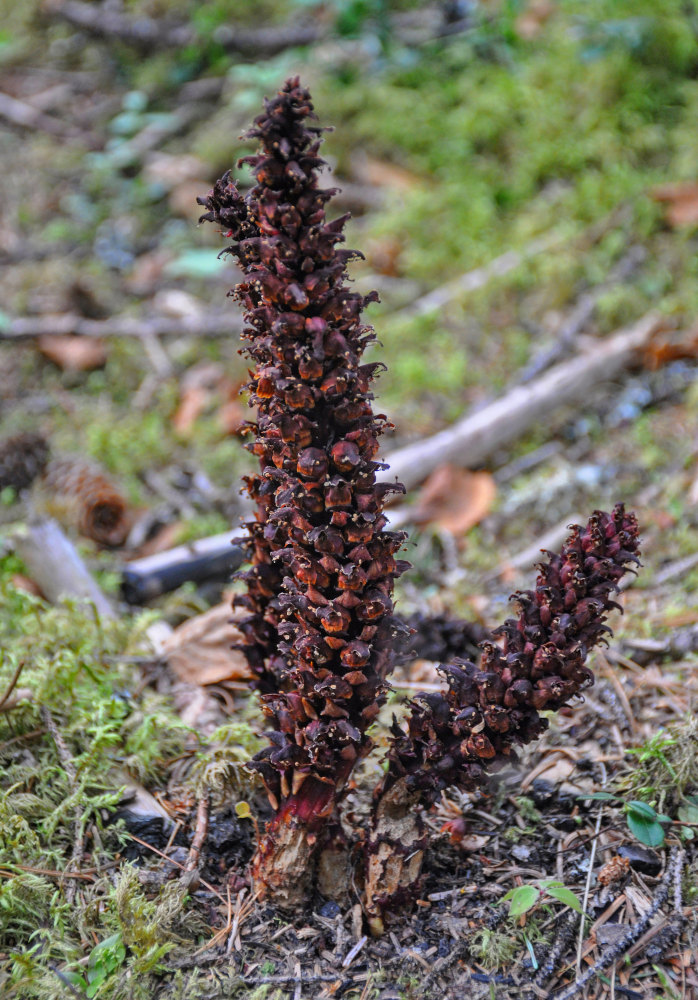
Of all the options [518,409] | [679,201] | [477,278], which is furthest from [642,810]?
[679,201]

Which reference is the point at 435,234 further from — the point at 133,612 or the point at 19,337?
the point at 133,612

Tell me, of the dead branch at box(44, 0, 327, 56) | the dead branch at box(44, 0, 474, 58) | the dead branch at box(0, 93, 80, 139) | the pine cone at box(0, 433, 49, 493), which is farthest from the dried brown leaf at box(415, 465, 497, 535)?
the dead branch at box(0, 93, 80, 139)

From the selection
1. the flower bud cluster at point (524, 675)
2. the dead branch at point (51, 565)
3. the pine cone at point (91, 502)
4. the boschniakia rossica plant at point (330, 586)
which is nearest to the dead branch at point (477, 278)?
the pine cone at point (91, 502)

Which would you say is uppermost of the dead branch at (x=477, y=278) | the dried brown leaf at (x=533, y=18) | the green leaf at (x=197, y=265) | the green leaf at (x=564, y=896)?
the dried brown leaf at (x=533, y=18)

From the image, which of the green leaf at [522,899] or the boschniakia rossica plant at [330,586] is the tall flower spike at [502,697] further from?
the green leaf at [522,899]

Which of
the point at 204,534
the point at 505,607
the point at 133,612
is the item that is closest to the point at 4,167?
the point at 204,534

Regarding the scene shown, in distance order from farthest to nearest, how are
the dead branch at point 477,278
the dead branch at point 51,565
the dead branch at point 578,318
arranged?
the dead branch at point 477,278 → the dead branch at point 578,318 → the dead branch at point 51,565

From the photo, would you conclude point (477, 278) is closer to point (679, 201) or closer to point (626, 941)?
point (679, 201)
